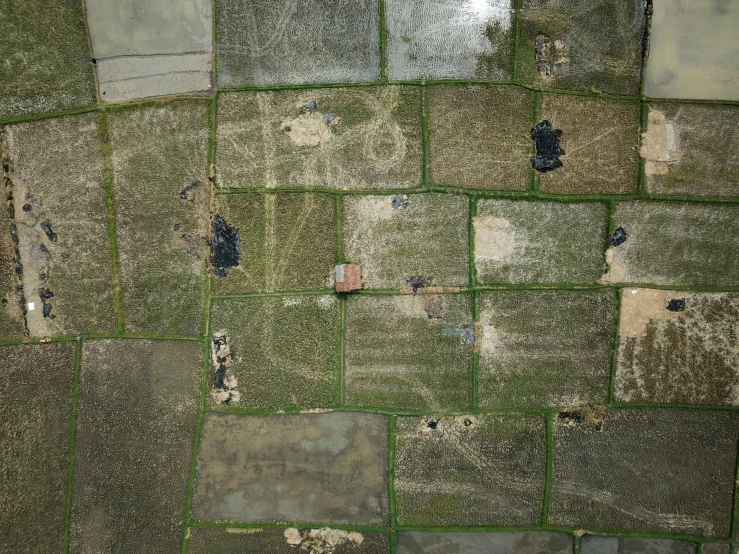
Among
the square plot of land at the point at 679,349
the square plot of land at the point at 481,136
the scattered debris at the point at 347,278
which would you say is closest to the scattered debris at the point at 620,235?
the square plot of land at the point at 679,349

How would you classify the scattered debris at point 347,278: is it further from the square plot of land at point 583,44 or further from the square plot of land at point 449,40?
the square plot of land at point 583,44

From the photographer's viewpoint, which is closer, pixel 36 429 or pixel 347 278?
pixel 347 278

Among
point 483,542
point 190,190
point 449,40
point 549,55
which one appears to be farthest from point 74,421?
point 549,55

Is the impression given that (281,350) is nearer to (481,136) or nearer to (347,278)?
(347,278)

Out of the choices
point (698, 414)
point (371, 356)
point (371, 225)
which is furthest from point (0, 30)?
point (698, 414)

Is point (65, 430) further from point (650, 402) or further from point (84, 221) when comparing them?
point (650, 402)
